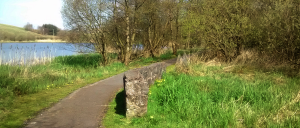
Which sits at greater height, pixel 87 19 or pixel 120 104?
pixel 87 19

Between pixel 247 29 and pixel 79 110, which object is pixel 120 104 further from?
pixel 247 29

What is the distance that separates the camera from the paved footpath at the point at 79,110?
19.6 ft

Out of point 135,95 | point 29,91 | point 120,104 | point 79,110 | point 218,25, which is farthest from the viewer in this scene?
point 218,25

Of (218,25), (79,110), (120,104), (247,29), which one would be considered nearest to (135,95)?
(120,104)

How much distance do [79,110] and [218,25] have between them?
1237 centimetres

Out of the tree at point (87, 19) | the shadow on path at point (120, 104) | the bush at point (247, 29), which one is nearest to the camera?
the shadow on path at point (120, 104)

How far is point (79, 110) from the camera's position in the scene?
7.08m

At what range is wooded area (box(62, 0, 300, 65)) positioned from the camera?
1441cm

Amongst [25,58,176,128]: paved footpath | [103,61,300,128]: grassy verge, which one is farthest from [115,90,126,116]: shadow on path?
[25,58,176,128]: paved footpath

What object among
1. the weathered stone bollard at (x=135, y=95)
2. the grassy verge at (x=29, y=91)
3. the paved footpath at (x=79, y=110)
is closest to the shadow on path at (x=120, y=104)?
the paved footpath at (x=79, y=110)

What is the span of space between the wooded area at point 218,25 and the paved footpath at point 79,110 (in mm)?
8994

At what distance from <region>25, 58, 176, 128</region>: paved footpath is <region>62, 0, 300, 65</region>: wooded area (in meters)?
8.99

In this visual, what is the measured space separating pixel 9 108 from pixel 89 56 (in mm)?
15316

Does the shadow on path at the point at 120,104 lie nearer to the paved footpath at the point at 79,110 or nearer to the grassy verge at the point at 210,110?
the grassy verge at the point at 210,110
